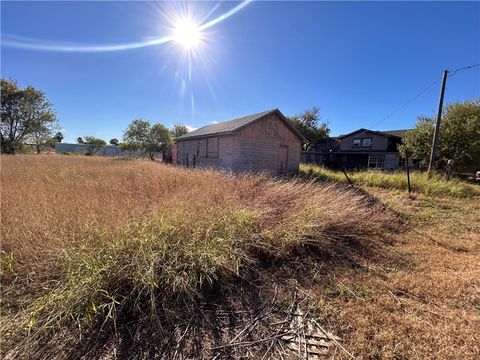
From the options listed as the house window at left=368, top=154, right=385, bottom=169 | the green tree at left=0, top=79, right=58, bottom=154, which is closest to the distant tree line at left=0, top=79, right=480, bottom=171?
the green tree at left=0, top=79, right=58, bottom=154

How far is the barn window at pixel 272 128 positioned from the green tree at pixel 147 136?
80.3 ft

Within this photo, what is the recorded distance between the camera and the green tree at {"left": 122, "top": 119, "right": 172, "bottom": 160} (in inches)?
1356

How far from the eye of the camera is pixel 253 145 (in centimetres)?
1413

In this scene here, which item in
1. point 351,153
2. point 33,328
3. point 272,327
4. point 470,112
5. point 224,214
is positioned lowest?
point 272,327

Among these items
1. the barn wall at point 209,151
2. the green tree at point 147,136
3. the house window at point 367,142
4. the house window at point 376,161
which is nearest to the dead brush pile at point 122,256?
the barn wall at point 209,151

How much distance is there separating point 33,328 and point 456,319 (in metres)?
3.66

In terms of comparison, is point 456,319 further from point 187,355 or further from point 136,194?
point 136,194

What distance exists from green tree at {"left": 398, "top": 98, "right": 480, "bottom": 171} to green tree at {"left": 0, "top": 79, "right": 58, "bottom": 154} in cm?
3845

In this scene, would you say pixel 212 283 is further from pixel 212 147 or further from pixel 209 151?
pixel 209 151

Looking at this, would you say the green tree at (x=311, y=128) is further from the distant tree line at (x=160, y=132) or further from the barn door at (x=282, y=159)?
the barn door at (x=282, y=159)

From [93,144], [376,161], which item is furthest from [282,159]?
[93,144]

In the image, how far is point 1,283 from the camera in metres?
2.09

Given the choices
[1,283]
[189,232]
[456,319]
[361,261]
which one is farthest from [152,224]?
[456,319]

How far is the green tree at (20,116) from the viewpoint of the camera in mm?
22938
